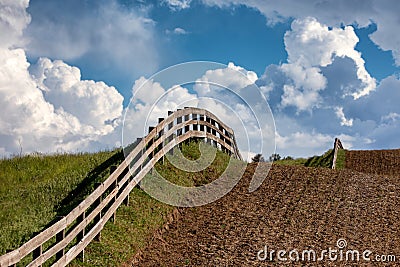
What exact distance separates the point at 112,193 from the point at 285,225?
14.6 ft

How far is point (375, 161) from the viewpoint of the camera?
92.0 feet

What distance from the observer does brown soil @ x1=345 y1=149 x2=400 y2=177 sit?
86.5 feet

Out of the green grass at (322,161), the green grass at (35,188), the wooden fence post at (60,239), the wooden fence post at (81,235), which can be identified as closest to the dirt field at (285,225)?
the wooden fence post at (81,235)

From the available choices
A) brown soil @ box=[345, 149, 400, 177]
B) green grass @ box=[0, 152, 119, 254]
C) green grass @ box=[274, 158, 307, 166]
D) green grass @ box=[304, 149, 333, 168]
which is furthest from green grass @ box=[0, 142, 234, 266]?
green grass @ box=[274, 158, 307, 166]

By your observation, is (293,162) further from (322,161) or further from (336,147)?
(336,147)

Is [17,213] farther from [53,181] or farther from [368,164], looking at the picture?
[368,164]

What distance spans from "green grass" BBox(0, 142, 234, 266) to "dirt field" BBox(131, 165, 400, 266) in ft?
1.78

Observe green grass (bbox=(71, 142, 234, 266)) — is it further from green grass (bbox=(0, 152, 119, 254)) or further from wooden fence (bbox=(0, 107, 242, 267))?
green grass (bbox=(0, 152, 119, 254))

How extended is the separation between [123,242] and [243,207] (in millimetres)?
3965

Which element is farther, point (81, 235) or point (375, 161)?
point (375, 161)

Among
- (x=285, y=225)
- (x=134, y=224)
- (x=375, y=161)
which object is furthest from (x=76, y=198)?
(x=375, y=161)

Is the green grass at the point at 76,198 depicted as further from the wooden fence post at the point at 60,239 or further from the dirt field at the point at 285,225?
the dirt field at the point at 285,225

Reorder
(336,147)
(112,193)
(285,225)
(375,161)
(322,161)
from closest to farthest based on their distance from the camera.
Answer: (112,193) → (285,225) → (375,161) → (322,161) → (336,147)

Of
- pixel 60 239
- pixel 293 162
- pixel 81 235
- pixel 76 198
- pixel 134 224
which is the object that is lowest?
pixel 60 239
